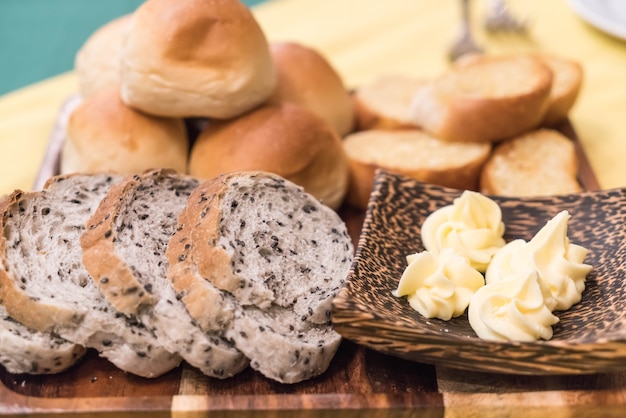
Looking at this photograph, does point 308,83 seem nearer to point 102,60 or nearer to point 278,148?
point 278,148

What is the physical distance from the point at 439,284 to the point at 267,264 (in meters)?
0.41

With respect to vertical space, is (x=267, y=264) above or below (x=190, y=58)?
below

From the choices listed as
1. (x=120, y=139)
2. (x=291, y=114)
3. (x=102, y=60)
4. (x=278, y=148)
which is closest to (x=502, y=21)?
(x=291, y=114)

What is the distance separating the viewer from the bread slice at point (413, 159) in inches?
92.4

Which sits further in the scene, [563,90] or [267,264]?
[563,90]

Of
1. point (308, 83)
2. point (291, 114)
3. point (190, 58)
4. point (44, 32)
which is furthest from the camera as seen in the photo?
point (44, 32)

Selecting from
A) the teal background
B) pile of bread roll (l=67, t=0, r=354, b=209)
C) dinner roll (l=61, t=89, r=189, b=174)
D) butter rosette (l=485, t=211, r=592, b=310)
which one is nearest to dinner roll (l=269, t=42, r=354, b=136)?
pile of bread roll (l=67, t=0, r=354, b=209)

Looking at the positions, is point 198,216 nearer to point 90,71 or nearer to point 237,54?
point 237,54

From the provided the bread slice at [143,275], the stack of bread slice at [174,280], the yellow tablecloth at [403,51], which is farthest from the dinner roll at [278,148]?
the yellow tablecloth at [403,51]

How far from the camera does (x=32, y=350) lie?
5.16 ft

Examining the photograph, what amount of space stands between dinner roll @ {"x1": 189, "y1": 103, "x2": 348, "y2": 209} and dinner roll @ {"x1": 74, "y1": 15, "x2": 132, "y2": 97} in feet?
1.35

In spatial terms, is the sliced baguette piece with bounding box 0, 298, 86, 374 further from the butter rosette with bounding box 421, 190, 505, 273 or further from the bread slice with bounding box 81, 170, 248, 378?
the butter rosette with bounding box 421, 190, 505, 273

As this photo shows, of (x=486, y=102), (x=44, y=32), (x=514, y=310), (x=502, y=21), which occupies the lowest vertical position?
(x=44, y=32)

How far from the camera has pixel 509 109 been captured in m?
2.45
